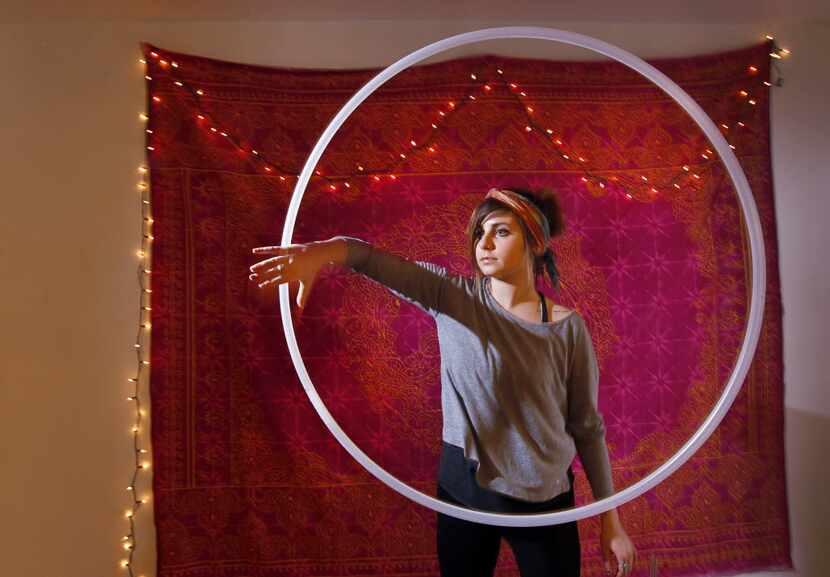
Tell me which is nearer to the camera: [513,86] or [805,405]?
[513,86]

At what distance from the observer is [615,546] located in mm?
1304

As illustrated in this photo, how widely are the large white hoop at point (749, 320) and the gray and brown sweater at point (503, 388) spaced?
45 millimetres

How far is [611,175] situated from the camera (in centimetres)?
133

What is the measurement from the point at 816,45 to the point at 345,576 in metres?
2.04

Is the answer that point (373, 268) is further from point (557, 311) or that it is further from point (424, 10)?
point (424, 10)

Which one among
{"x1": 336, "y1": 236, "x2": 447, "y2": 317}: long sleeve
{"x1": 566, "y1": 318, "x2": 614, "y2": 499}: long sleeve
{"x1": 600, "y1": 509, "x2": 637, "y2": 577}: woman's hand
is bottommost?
{"x1": 600, "y1": 509, "x2": 637, "y2": 577}: woman's hand

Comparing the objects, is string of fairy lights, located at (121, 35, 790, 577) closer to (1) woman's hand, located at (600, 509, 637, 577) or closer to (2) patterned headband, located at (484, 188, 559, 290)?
(2) patterned headband, located at (484, 188, 559, 290)

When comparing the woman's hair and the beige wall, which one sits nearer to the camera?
the woman's hair

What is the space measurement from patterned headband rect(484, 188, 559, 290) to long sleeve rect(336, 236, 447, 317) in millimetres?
202

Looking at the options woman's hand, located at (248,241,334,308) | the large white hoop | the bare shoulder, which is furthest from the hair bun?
woman's hand, located at (248,241,334,308)

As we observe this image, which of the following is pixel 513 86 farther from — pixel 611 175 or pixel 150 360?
pixel 150 360

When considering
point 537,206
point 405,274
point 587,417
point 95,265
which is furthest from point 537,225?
point 95,265

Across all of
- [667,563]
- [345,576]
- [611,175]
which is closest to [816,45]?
[611,175]

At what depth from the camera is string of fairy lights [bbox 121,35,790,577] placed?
4.49 ft
